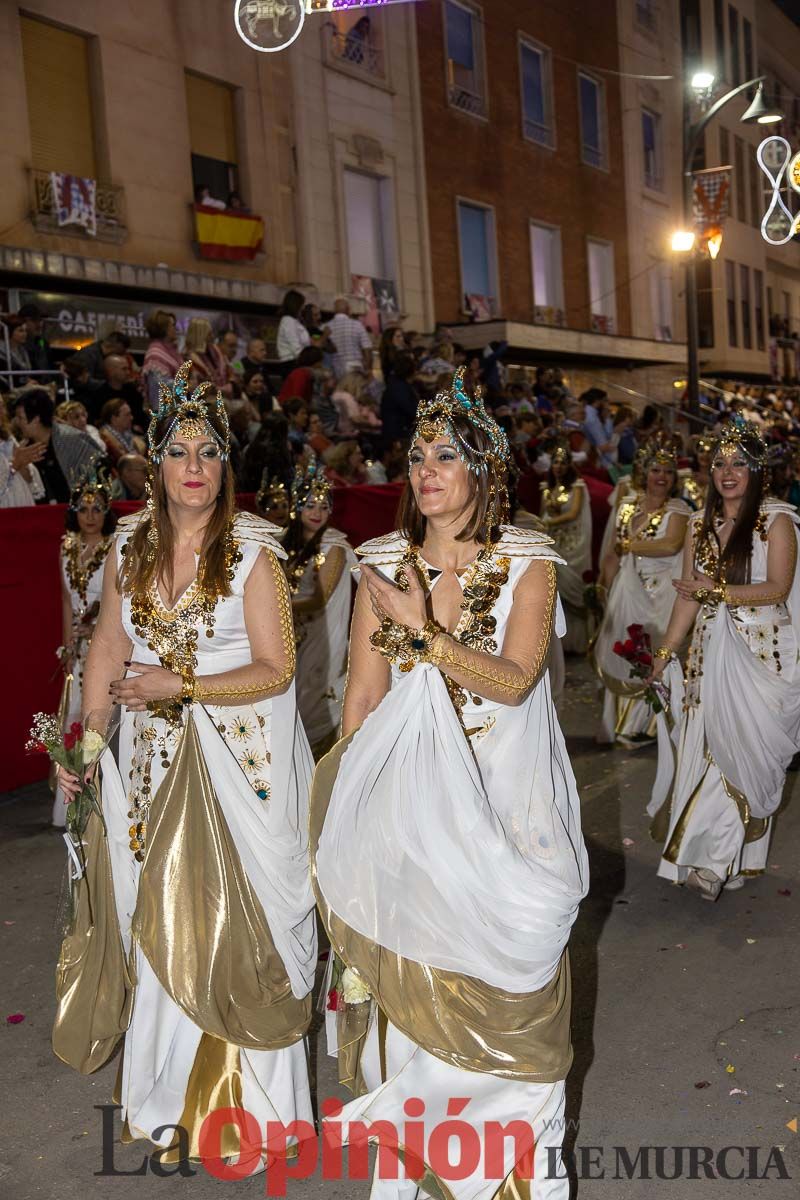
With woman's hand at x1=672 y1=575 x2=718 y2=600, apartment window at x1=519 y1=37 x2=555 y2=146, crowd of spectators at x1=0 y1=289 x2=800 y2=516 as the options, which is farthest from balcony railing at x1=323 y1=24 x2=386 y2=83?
woman's hand at x1=672 y1=575 x2=718 y2=600

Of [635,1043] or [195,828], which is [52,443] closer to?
[195,828]

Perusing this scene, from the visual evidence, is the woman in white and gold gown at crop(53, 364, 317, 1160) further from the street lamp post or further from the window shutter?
the window shutter

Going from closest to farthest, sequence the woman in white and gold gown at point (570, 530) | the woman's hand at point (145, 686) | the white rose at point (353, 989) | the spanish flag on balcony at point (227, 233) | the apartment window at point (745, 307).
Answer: the white rose at point (353, 989)
the woman's hand at point (145, 686)
the woman in white and gold gown at point (570, 530)
the spanish flag on balcony at point (227, 233)
the apartment window at point (745, 307)

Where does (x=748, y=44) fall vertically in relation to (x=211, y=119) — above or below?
above

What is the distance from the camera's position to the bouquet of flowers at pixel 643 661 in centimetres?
611

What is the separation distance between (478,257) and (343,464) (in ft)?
43.6

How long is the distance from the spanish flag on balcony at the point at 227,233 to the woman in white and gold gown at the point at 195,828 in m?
13.0

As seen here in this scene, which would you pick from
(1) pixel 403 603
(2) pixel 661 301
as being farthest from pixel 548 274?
(1) pixel 403 603

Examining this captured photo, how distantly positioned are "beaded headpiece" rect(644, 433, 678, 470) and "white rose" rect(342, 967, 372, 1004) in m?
5.91

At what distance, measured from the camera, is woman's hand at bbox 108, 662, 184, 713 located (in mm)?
3537

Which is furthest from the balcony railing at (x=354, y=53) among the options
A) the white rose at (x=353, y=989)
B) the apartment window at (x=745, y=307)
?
the apartment window at (x=745, y=307)

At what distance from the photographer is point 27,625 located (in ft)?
25.5

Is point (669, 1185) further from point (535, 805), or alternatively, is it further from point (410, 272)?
point (410, 272)

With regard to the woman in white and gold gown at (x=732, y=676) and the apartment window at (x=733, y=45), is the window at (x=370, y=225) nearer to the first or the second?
the woman in white and gold gown at (x=732, y=676)
